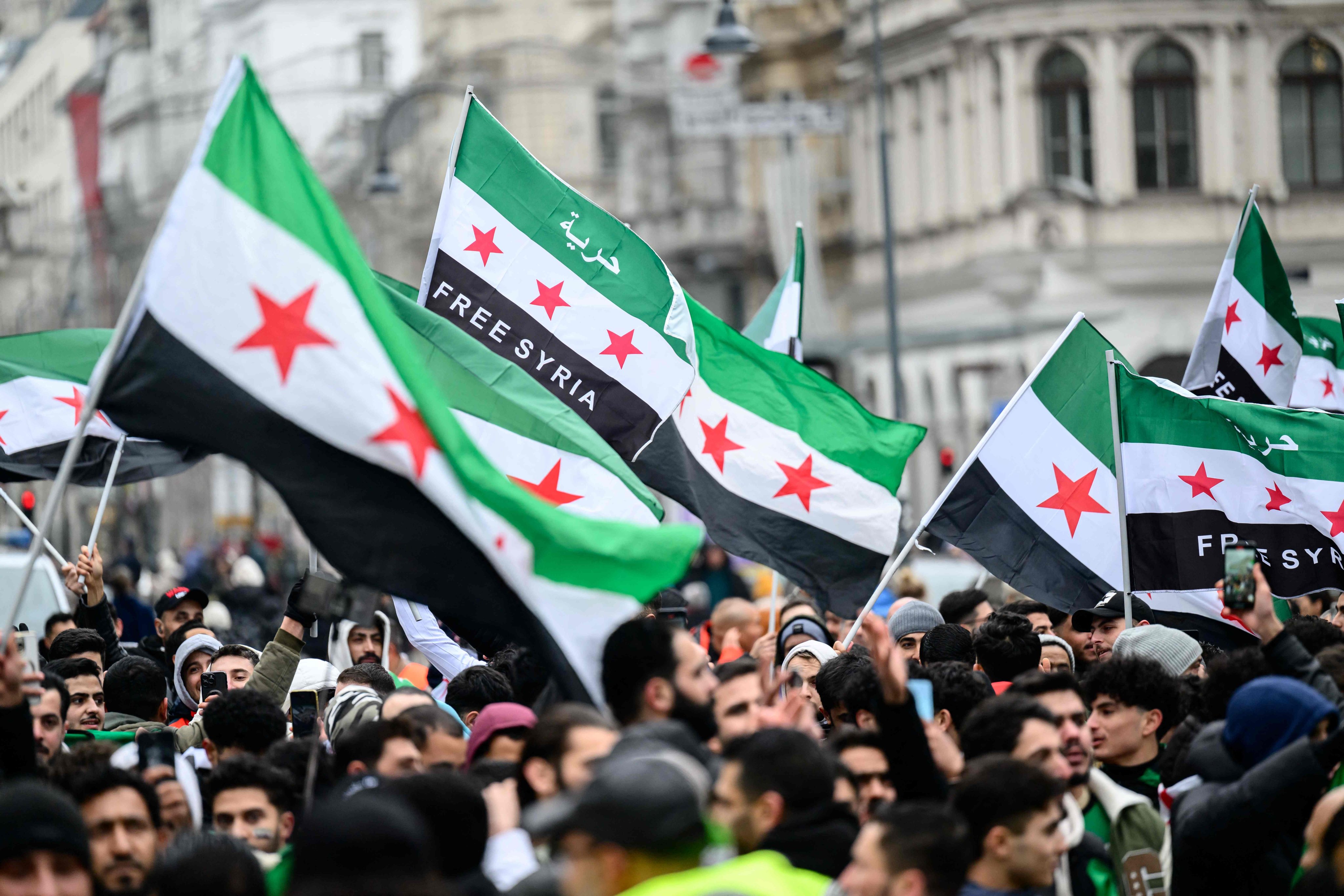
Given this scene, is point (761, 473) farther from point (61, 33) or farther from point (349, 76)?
point (61, 33)

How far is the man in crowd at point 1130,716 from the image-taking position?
7.37 metres

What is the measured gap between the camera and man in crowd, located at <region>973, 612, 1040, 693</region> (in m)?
8.87

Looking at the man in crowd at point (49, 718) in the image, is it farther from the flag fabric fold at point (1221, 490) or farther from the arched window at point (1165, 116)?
the arched window at point (1165, 116)

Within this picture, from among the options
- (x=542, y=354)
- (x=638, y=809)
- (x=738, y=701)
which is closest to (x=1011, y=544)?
(x=542, y=354)

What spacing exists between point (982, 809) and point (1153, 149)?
33510 millimetres

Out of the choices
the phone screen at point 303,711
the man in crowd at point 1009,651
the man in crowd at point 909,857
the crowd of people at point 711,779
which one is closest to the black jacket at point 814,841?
the crowd of people at point 711,779

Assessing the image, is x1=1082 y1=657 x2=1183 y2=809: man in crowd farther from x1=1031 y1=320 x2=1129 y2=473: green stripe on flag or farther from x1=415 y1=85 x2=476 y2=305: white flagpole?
x1=415 y1=85 x2=476 y2=305: white flagpole

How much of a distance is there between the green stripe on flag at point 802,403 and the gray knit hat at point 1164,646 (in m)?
1.81

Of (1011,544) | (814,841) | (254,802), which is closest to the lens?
(814,841)

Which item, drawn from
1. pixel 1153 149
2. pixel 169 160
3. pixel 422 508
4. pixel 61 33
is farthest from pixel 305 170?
pixel 61 33

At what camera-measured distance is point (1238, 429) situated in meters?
10.1

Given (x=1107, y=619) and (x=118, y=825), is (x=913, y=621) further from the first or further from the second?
(x=118, y=825)

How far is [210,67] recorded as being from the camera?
8106 centimetres

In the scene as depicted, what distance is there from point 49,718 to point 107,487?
13.1ft
